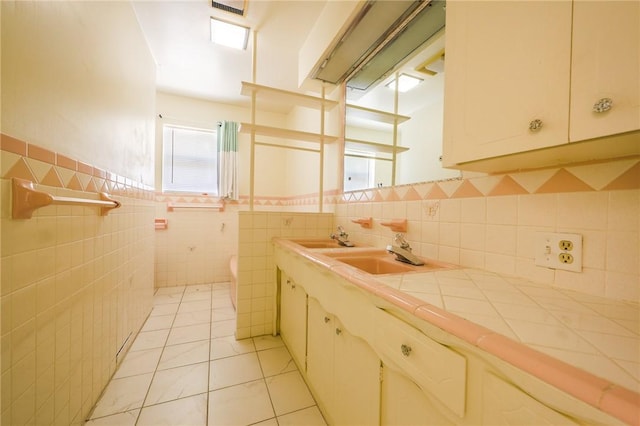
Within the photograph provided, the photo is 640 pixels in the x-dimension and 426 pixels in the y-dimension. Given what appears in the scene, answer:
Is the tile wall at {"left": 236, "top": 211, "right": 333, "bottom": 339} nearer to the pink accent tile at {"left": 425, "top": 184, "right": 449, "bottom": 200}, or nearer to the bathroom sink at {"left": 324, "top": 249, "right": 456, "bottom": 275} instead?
the bathroom sink at {"left": 324, "top": 249, "right": 456, "bottom": 275}

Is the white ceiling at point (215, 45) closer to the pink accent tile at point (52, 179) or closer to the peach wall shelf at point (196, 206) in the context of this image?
the peach wall shelf at point (196, 206)

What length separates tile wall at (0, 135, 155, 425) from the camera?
2.45 ft

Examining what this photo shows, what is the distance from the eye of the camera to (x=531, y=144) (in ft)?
2.07

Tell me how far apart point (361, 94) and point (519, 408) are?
80.0 inches

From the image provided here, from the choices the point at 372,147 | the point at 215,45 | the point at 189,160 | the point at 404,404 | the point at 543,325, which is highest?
the point at 215,45

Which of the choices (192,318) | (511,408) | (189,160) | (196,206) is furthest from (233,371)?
(189,160)

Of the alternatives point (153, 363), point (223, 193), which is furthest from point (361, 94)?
point (153, 363)

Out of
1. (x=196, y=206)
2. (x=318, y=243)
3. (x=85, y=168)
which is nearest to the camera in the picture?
(x=85, y=168)

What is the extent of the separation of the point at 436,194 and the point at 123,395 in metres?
2.03

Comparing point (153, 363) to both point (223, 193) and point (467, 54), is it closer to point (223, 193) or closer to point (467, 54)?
point (223, 193)

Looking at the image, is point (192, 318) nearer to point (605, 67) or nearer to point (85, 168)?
point (85, 168)

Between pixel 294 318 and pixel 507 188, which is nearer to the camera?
pixel 507 188

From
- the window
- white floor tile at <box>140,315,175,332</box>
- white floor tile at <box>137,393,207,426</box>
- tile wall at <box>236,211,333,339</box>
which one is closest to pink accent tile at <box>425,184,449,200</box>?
tile wall at <box>236,211,333,339</box>

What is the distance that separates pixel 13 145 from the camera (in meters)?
0.75
